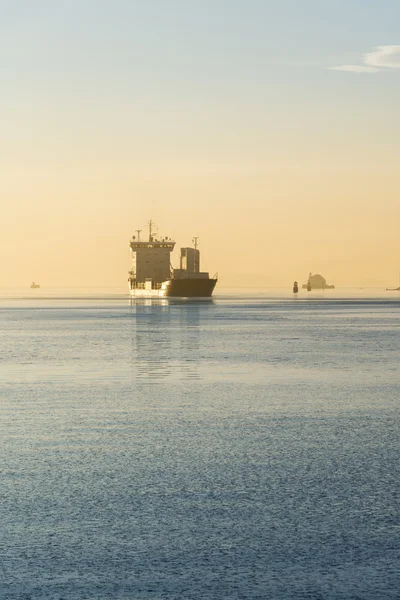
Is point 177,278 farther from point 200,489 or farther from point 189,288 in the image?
point 200,489

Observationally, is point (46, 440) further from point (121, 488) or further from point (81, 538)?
point (81, 538)

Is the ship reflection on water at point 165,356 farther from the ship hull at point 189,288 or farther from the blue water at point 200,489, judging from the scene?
the ship hull at point 189,288

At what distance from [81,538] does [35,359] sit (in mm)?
22746

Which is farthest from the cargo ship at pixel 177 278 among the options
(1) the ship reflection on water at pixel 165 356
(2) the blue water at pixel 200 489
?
(2) the blue water at pixel 200 489

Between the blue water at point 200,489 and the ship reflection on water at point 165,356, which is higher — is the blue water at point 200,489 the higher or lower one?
the higher one

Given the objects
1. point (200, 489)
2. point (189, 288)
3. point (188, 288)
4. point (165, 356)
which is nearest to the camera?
point (200, 489)

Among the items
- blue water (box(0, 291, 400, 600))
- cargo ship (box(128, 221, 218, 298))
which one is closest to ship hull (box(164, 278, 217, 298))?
cargo ship (box(128, 221, 218, 298))

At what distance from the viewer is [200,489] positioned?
9875mm

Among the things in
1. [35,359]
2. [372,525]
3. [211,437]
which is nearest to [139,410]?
[211,437]

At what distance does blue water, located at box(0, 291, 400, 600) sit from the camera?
693cm

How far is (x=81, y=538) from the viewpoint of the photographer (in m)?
7.94

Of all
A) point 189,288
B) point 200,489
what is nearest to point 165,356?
point 200,489

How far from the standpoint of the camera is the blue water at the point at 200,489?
22.7ft

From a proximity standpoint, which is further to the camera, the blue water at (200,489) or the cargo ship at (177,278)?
the cargo ship at (177,278)
